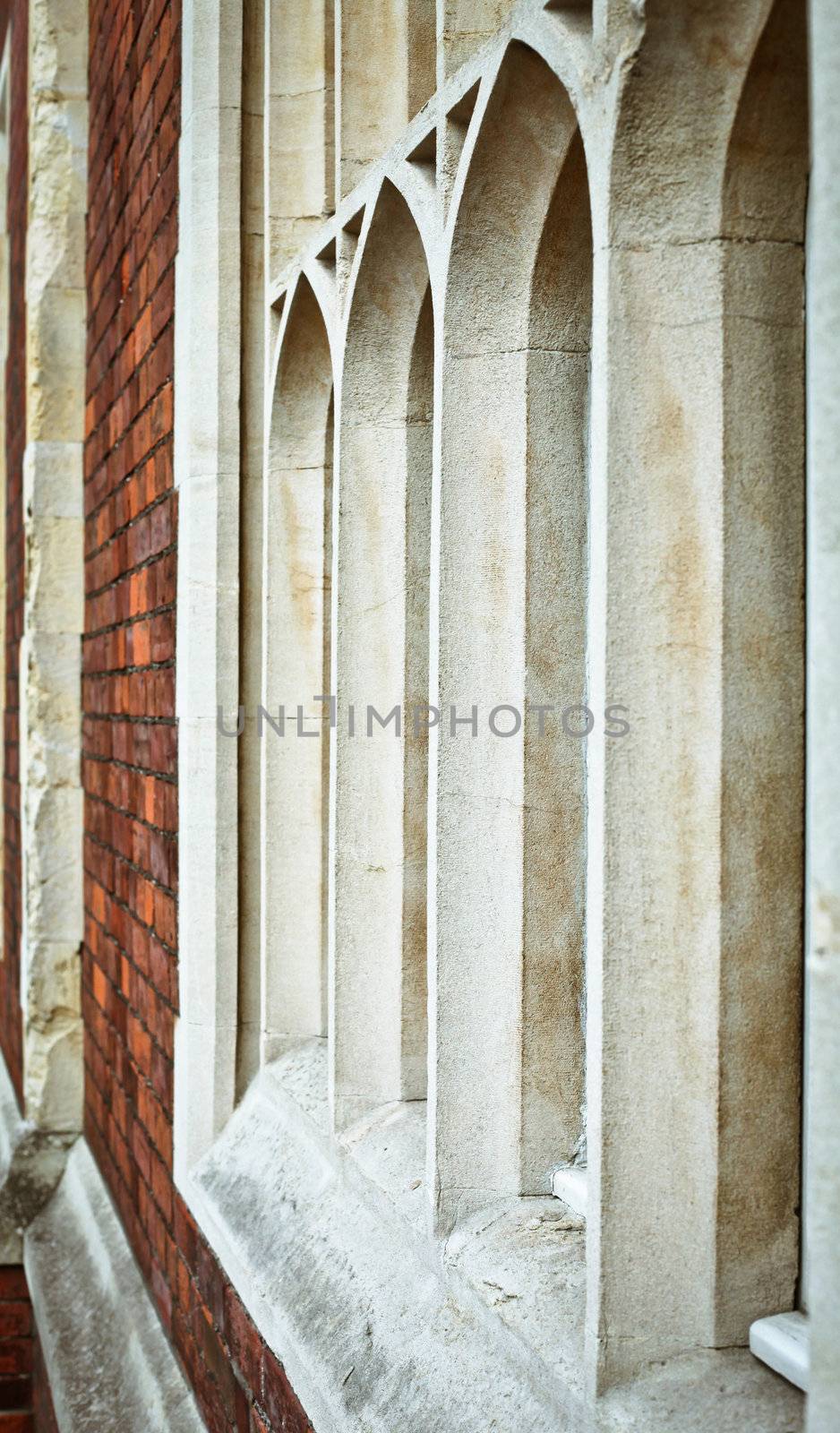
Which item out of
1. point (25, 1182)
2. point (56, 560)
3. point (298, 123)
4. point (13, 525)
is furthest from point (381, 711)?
point (13, 525)

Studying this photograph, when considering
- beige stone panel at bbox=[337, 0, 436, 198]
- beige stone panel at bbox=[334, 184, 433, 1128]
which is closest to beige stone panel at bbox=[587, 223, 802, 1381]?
beige stone panel at bbox=[334, 184, 433, 1128]

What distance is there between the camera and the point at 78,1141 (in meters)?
3.33

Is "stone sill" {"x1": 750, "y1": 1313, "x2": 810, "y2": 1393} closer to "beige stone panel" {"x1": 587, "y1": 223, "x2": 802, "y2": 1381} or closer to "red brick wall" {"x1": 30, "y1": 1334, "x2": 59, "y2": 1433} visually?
"beige stone panel" {"x1": 587, "y1": 223, "x2": 802, "y2": 1381}

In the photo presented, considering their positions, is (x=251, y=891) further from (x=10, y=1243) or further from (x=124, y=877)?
(x=10, y=1243)

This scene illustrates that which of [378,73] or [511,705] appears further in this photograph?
[378,73]

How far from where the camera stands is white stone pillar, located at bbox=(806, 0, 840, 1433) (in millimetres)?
616

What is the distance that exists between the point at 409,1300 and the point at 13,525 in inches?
158

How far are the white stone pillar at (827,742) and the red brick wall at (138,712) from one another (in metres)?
1.05

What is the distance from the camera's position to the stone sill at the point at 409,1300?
96 cm

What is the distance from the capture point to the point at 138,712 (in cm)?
257

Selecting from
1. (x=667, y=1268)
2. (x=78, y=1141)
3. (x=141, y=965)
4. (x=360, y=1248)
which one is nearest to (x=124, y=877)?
(x=141, y=965)

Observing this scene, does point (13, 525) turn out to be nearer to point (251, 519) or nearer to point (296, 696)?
point (251, 519)

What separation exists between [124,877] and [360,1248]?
143 centimetres

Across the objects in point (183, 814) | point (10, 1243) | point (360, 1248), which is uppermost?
point (183, 814)
